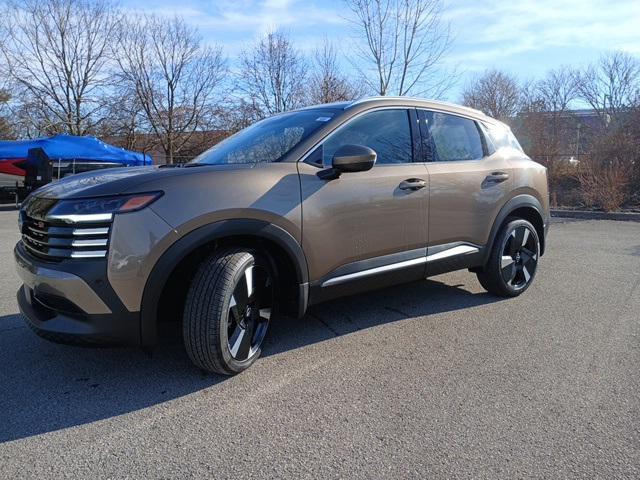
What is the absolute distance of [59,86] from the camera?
29.4 meters

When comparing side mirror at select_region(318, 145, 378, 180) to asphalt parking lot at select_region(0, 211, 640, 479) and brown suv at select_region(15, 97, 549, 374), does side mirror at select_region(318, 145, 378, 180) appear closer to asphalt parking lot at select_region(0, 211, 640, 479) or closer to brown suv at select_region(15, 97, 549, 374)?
brown suv at select_region(15, 97, 549, 374)

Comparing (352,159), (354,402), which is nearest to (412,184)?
(352,159)

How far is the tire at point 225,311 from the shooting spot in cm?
282

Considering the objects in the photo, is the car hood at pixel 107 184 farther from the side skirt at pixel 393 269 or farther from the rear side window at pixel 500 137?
the rear side window at pixel 500 137

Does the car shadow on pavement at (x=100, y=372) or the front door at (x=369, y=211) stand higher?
the front door at (x=369, y=211)

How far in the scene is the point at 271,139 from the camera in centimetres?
362

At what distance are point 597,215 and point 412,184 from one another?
1084cm

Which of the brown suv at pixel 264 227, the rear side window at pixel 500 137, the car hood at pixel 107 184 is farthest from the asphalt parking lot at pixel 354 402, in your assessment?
the rear side window at pixel 500 137

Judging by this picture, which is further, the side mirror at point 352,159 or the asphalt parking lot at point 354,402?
the side mirror at point 352,159

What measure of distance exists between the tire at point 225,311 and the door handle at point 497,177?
2.33 m

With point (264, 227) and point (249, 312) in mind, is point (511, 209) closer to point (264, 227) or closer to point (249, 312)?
point (264, 227)

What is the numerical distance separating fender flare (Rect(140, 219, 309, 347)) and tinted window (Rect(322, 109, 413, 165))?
731mm

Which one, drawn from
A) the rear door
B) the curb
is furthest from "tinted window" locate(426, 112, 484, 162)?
the curb

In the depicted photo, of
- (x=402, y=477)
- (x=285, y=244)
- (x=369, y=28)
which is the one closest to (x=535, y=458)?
(x=402, y=477)
